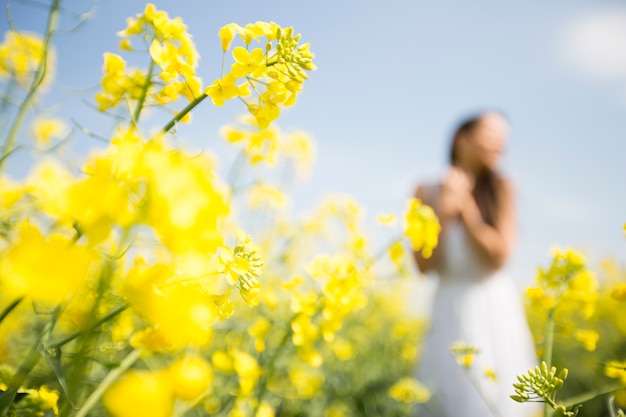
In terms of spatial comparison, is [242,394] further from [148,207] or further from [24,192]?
[148,207]

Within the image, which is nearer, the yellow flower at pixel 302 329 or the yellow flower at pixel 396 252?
the yellow flower at pixel 302 329

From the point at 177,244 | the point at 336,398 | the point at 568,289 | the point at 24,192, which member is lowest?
the point at 336,398

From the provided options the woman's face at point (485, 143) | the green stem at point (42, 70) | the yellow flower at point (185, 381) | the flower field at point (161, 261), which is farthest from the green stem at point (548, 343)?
the woman's face at point (485, 143)

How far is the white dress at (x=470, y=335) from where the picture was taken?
7.91 ft

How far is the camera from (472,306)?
2641 mm

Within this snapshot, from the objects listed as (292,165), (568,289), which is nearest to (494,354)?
(568,289)

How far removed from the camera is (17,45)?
5.49ft

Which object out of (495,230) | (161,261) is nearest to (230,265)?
(161,261)

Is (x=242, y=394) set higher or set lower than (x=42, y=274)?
lower

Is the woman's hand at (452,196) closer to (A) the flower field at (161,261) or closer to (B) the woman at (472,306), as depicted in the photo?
(B) the woman at (472,306)

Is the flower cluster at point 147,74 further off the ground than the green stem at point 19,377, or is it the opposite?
the flower cluster at point 147,74

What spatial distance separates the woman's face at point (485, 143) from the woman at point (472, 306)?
1cm

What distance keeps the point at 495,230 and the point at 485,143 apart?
687 mm

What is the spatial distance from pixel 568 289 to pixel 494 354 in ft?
4.94
